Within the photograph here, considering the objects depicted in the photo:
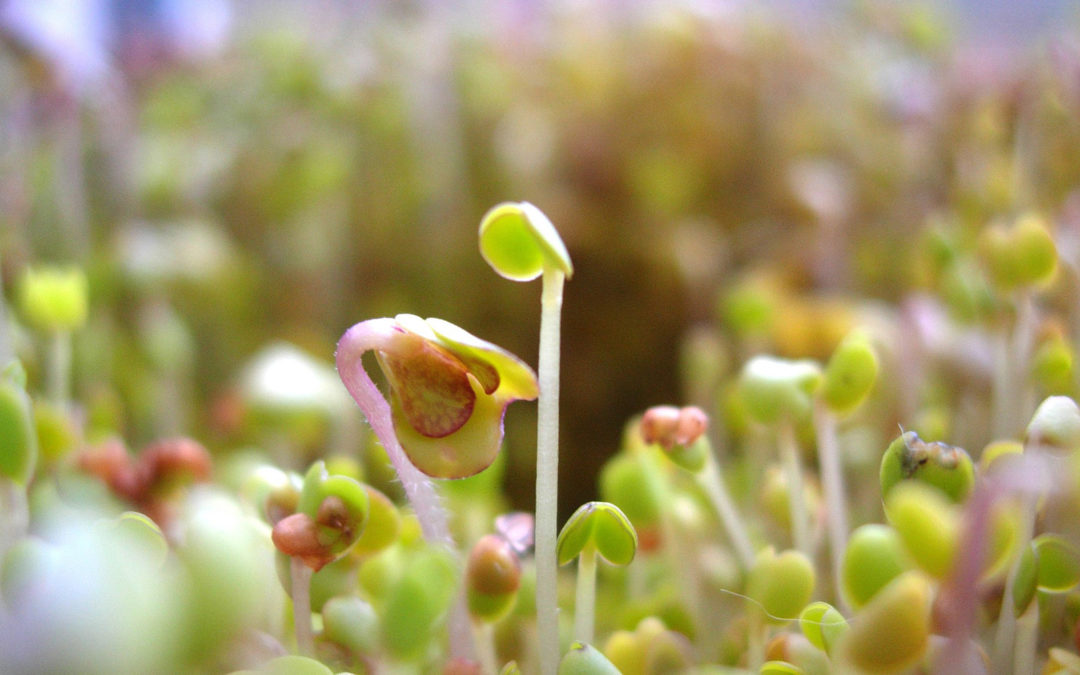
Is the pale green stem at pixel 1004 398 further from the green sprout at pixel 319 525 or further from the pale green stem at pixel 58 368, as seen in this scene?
the pale green stem at pixel 58 368

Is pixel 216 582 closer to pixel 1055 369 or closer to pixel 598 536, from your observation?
pixel 598 536

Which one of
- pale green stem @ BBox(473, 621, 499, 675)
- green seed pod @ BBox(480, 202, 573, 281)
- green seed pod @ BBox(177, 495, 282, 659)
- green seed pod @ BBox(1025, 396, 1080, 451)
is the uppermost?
green seed pod @ BBox(480, 202, 573, 281)

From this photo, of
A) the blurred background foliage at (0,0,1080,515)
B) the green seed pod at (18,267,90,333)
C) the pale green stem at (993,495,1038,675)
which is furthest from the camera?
the blurred background foliage at (0,0,1080,515)

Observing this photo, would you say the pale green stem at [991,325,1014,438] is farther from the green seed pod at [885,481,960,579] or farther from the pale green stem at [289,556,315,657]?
the pale green stem at [289,556,315,657]

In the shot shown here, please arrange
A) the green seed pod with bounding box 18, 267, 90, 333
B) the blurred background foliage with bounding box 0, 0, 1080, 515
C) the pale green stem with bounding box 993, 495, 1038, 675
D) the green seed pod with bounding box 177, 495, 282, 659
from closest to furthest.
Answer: the green seed pod with bounding box 177, 495, 282, 659 → the pale green stem with bounding box 993, 495, 1038, 675 → the green seed pod with bounding box 18, 267, 90, 333 → the blurred background foliage with bounding box 0, 0, 1080, 515

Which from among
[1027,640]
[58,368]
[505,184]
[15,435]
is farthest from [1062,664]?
[505,184]

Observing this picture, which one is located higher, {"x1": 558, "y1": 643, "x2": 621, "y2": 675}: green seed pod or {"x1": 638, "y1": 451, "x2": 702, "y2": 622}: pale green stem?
{"x1": 558, "y1": 643, "x2": 621, "y2": 675}: green seed pod

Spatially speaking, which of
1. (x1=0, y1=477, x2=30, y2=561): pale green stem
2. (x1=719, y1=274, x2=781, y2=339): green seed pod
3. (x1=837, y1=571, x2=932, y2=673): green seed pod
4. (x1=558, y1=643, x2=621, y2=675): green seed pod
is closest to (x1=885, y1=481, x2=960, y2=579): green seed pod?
(x1=837, y1=571, x2=932, y2=673): green seed pod

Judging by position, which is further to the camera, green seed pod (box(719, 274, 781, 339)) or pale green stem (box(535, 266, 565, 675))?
green seed pod (box(719, 274, 781, 339))
